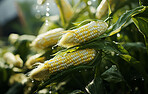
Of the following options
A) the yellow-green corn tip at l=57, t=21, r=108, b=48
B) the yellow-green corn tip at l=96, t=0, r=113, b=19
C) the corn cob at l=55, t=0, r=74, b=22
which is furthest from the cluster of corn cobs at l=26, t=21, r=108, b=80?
the corn cob at l=55, t=0, r=74, b=22

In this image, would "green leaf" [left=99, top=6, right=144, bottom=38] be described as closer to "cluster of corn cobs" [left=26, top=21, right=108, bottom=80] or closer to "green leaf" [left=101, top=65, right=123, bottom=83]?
"cluster of corn cobs" [left=26, top=21, right=108, bottom=80]

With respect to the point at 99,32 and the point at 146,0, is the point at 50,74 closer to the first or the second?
the point at 99,32

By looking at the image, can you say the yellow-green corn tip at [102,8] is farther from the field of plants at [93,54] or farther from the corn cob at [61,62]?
the corn cob at [61,62]

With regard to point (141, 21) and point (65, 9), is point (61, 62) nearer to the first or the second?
point (141, 21)

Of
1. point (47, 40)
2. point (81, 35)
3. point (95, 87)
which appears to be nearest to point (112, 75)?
point (95, 87)

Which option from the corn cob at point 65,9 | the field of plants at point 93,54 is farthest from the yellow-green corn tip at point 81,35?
the corn cob at point 65,9

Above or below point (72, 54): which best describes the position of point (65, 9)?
above
